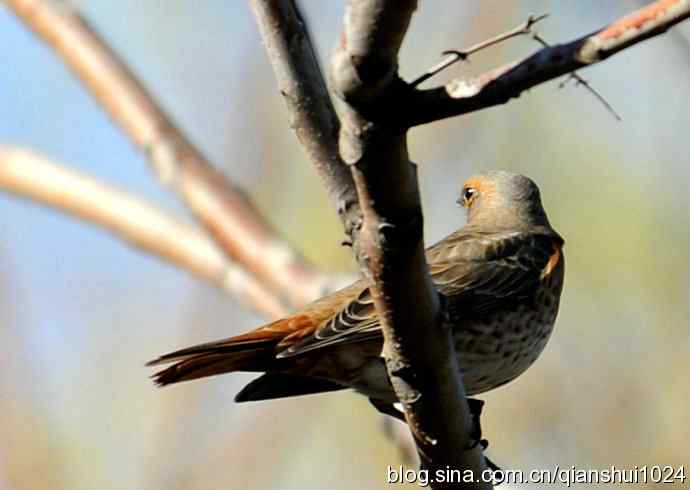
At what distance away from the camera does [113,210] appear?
4.77 meters

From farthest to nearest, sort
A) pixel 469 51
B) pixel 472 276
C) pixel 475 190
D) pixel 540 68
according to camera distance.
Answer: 1. pixel 475 190
2. pixel 472 276
3. pixel 469 51
4. pixel 540 68

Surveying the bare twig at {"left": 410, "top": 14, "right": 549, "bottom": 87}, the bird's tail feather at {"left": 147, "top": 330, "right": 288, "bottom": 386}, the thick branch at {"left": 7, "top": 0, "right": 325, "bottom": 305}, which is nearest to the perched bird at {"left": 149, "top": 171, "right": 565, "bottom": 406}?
the bird's tail feather at {"left": 147, "top": 330, "right": 288, "bottom": 386}

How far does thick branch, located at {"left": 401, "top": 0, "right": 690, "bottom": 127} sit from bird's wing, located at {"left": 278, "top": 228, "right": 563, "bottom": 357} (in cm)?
150

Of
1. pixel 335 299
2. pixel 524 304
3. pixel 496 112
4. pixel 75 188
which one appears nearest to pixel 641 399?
pixel 496 112

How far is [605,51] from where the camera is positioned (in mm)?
1717

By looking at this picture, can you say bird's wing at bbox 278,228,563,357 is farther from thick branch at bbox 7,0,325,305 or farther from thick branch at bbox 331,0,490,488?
thick branch at bbox 331,0,490,488

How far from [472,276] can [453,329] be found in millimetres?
265

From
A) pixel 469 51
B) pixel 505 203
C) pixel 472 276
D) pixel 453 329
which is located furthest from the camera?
pixel 505 203

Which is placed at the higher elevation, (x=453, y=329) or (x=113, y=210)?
(x=113, y=210)

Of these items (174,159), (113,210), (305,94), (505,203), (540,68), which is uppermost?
(174,159)

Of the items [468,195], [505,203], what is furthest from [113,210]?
[505,203]

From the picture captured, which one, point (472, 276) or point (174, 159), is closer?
point (472, 276)

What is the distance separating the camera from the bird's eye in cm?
474

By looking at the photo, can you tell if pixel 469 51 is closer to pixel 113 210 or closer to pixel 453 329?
pixel 453 329
